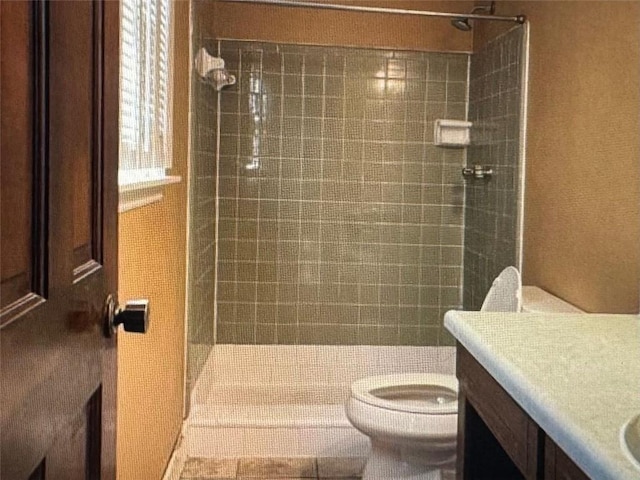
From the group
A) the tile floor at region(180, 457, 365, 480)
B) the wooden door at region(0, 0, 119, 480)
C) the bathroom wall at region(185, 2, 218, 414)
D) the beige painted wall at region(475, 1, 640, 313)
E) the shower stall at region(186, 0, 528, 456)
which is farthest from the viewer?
the shower stall at region(186, 0, 528, 456)

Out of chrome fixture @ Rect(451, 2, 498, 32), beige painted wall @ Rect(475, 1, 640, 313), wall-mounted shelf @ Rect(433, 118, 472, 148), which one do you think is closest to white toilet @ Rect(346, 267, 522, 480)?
beige painted wall @ Rect(475, 1, 640, 313)

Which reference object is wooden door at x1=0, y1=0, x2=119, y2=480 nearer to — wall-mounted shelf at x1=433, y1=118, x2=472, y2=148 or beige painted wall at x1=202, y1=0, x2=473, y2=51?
beige painted wall at x1=202, y1=0, x2=473, y2=51

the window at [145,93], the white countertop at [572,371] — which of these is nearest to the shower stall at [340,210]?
the window at [145,93]

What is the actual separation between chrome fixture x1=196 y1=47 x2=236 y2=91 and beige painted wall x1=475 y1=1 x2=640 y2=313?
126cm

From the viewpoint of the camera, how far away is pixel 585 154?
8.05 feet

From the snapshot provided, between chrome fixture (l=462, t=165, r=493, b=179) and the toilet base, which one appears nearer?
the toilet base

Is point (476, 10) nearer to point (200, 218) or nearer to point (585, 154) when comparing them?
point (585, 154)

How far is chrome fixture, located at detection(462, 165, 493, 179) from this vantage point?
132 inches

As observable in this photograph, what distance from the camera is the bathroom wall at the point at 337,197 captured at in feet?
11.5

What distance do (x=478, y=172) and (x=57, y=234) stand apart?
2.84m

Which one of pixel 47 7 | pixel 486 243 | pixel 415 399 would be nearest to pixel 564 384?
pixel 47 7

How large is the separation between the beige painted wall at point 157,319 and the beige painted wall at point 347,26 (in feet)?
2.58

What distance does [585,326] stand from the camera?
65.9 inches

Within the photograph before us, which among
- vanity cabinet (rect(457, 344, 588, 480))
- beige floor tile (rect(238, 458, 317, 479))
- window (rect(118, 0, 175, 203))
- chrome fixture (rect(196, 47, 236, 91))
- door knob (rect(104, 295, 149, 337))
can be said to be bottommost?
beige floor tile (rect(238, 458, 317, 479))
